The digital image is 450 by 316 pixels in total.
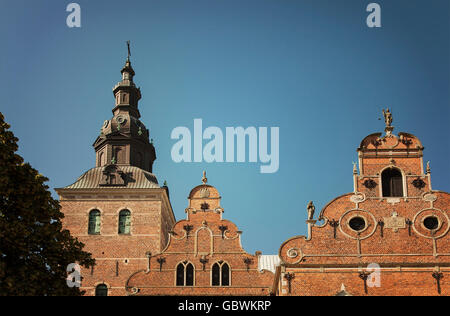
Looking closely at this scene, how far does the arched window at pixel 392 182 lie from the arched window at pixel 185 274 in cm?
970

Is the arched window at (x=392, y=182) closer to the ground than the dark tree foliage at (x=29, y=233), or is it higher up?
higher up

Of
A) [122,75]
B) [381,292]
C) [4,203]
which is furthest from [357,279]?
[122,75]

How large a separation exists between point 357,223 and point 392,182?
227cm

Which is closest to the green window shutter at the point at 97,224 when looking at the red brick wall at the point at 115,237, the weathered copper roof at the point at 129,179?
the red brick wall at the point at 115,237

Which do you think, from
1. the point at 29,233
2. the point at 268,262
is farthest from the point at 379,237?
the point at 29,233

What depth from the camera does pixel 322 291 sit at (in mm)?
25797

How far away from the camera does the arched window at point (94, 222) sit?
36.5 metres

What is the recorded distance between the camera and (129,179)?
38.2 m

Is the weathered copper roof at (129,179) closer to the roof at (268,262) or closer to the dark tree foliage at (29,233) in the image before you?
the roof at (268,262)

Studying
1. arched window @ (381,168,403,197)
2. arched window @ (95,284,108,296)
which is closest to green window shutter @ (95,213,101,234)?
arched window @ (95,284,108,296)

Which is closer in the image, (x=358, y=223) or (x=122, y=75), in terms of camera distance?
(x=358, y=223)

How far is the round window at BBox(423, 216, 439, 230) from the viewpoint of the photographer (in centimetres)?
2656
